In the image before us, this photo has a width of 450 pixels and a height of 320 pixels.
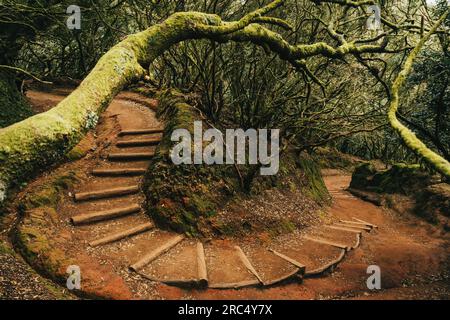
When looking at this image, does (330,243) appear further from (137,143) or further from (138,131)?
(138,131)

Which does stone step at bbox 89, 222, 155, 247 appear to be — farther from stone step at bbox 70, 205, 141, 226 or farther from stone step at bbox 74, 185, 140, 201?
stone step at bbox 74, 185, 140, 201

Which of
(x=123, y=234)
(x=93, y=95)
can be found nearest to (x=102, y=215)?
(x=123, y=234)

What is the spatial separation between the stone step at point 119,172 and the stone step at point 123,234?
1.72 meters

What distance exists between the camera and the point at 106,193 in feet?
22.6

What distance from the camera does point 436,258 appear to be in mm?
7387

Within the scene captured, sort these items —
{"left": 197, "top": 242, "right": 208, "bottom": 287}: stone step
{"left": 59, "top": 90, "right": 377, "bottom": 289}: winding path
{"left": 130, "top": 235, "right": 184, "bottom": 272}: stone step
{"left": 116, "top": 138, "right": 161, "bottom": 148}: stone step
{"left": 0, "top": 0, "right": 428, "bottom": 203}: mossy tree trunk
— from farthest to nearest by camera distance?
{"left": 116, "top": 138, "right": 161, "bottom": 148}: stone step
{"left": 59, "top": 90, "right": 377, "bottom": 289}: winding path
{"left": 130, "top": 235, "right": 184, "bottom": 272}: stone step
{"left": 197, "top": 242, "right": 208, "bottom": 287}: stone step
{"left": 0, "top": 0, "right": 428, "bottom": 203}: mossy tree trunk

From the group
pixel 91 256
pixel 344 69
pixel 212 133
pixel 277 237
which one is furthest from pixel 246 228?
pixel 344 69

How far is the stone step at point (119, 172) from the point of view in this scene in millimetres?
7535

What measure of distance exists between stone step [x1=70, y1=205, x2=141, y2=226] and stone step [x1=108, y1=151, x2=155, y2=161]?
1.84 m

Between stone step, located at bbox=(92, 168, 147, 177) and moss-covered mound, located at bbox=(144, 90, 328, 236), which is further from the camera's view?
stone step, located at bbox=(92, 168, 147, 177)

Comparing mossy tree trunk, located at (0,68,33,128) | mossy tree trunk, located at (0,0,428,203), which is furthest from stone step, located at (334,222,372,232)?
mossy tree trunk, located at (0,68,33,128)

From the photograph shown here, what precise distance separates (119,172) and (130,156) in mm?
709

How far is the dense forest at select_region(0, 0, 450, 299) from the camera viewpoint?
297 cm
